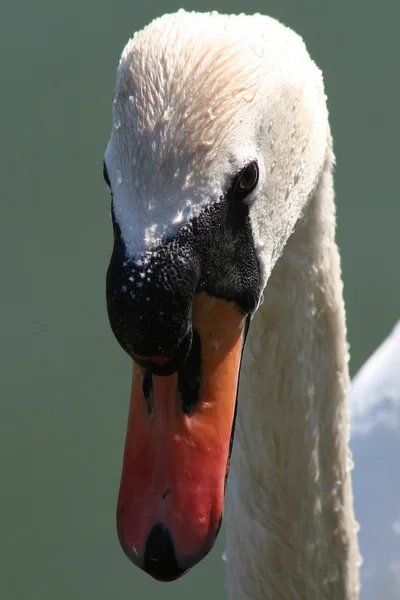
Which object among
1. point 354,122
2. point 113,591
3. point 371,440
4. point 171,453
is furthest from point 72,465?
point 171,453

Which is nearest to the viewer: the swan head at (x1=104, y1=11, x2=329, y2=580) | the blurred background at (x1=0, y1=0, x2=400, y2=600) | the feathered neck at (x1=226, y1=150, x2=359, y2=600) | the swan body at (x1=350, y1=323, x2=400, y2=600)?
the swan head at (x1=104, y1=11, x2=329, y2=580)

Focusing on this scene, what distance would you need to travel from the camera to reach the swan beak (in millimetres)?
1457

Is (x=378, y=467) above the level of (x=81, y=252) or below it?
above

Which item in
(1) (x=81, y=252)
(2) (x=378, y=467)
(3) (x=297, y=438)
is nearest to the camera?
(3) (x=297, y=438)

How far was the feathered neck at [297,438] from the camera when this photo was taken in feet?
5.84

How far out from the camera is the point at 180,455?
147cm

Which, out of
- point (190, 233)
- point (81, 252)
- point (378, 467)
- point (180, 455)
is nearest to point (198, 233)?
point (190, 233)

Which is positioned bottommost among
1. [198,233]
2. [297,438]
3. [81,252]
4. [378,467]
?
[81,252]

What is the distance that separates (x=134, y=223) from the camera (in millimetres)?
1358

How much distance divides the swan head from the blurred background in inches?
76.5

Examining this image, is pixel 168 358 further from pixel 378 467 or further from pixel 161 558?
pixel 378 467

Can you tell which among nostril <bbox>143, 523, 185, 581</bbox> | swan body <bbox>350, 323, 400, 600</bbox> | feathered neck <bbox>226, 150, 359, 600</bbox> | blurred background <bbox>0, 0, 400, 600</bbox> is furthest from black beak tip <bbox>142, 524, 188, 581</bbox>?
blurred background <bbox>0, 0, 400, 600</bbox>

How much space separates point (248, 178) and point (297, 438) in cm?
61

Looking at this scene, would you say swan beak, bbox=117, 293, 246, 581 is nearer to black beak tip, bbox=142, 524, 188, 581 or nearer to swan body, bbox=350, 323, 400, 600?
black beak tip, bbox=142, 524, 188, 581
